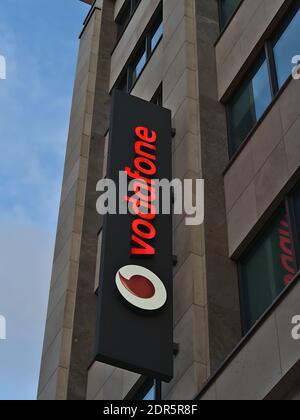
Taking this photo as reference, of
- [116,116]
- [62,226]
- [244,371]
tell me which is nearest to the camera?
[244,371]

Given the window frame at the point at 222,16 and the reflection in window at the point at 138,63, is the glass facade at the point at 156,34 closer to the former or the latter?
the reflection in window at the point at 138,63

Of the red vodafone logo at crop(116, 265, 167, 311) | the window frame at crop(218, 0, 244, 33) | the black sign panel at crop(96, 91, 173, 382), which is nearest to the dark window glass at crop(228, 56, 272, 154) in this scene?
the black sign panel at crop(96, 91, 173, 382)

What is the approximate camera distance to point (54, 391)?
989 inches

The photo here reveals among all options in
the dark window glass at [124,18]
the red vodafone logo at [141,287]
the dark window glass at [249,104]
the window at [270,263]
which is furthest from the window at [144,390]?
the dark window glass at [124,18]

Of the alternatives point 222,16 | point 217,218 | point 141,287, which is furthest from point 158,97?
point 141,287

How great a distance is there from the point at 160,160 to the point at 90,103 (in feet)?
37.6

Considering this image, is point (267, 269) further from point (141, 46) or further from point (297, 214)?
point (141, 46)

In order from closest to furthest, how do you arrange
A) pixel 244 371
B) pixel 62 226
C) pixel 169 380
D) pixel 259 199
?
pixel 244 371 < pixel 169 380 < pixel 259 199 < pixel 62 226

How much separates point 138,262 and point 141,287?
2.80 feet

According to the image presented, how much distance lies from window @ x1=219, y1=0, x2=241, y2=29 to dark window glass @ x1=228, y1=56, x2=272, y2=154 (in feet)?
11.6

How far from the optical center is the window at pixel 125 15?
3625 cm

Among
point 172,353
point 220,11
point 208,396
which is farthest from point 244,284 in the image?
point 220,11

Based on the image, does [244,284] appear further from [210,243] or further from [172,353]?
[172,353]

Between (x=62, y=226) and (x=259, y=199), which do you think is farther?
(x=62, y=226)
